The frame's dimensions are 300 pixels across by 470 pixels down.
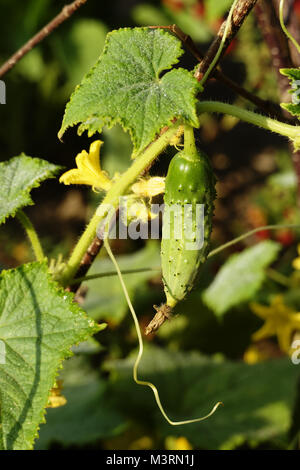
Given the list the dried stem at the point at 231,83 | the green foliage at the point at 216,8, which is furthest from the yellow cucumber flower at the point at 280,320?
the green foliage at the point at 216,8

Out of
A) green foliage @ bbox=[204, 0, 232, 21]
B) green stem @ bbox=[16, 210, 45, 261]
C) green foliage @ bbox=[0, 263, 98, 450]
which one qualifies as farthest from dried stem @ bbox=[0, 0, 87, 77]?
green foliage @ bbox=[204, 0, 232, 21]

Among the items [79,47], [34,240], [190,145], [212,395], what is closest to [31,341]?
[34,240]

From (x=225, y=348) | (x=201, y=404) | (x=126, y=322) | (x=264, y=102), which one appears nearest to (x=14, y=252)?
(x=126, y=322)

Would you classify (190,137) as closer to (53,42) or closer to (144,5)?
(53,42)

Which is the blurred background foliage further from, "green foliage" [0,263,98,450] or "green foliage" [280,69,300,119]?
"green foliage" [280,69,300,119]

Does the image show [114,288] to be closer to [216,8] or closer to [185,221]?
[185,221]

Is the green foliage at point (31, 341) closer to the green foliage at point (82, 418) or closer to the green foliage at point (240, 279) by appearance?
the green foliage at point (82, 418)
